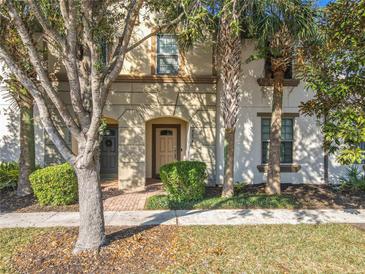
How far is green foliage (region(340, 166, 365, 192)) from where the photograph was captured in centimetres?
944

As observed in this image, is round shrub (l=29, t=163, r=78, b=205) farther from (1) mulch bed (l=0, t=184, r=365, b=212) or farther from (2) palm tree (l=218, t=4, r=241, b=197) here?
(2) palm tree (l=218, t=4, r=241, b=197)

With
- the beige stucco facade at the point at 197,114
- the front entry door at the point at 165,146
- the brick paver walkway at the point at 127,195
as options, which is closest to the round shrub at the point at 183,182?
the brick paver walkway at the point at 127,195

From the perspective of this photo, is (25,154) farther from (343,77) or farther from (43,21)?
(343,77)

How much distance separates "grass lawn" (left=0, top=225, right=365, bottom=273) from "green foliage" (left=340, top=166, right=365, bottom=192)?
14.4 ft

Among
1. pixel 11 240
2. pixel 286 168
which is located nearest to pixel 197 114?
pixel 286 168

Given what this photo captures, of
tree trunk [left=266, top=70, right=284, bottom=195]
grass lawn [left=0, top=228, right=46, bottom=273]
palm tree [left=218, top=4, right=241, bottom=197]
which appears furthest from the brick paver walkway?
tree trunk [left=266, top=70, right=284, bottom=195]

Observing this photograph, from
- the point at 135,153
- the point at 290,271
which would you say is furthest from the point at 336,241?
the point at 135,153

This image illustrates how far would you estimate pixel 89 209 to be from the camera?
454 centimetres

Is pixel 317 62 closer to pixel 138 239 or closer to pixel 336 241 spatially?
pixel 336 241

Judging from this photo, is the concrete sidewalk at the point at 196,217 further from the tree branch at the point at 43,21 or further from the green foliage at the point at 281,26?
the green foliage at the point at 281,26

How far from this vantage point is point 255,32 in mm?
7824

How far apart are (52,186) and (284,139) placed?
8.26 m

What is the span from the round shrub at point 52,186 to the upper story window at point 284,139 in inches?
278

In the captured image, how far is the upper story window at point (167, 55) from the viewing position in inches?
393
